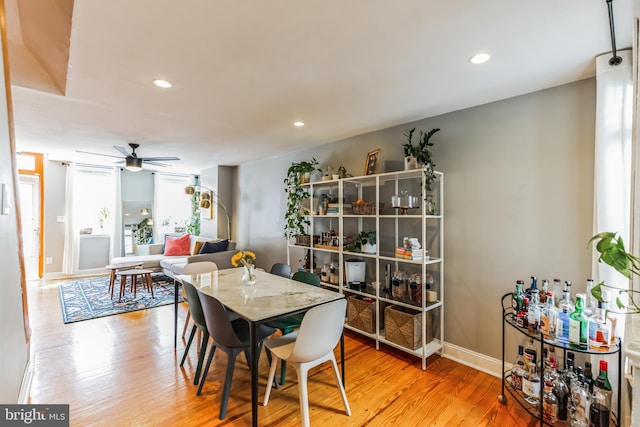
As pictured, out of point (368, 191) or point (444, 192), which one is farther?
point (368, 191)

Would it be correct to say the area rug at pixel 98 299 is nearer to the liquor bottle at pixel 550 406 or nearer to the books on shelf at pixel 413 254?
the books on shelf at pixel 413 254

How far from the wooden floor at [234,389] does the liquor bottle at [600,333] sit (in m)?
0.75

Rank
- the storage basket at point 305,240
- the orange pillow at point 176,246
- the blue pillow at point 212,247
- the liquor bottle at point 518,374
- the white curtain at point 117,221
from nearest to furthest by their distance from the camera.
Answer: the liquor bottle at point 518,374, the storage basket at point 305,240, the blue pillow at point 212,247, the orange pillow at point 176,246, the white curtain at point 117,221

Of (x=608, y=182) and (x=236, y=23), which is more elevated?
(x=236, y=23)

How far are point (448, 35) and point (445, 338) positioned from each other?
261cm

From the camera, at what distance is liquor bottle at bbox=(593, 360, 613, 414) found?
168 cm

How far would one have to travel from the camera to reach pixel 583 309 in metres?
1.72

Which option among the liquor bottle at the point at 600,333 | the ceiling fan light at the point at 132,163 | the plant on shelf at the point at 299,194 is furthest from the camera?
the ceiling fan light at the point at 132,163

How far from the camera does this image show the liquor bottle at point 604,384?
168 centimetres

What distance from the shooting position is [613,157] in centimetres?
183

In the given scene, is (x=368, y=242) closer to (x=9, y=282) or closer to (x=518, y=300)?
(x=518, y=300)

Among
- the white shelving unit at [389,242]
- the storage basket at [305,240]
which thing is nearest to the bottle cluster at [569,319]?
the white shelving unit at [389,242]

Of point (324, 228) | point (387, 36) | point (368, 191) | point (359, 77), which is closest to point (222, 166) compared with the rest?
point (324, 228)

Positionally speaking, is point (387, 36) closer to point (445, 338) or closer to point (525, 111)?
point (525, 111)
